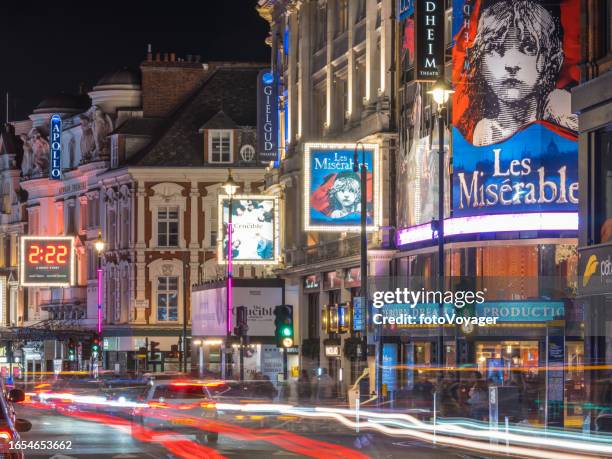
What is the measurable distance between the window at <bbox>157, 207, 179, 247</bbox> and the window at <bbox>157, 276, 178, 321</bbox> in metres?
2.30

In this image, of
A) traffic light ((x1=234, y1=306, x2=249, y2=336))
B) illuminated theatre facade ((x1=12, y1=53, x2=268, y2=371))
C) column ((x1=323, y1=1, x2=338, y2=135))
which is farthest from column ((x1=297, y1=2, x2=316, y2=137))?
illuminated theatre facade ((x1=12, y1=53, x2=268, y2=371))

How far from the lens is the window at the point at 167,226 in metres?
102

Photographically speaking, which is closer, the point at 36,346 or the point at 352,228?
the point at 352,228

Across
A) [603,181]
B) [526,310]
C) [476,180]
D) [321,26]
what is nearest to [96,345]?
[321,26]

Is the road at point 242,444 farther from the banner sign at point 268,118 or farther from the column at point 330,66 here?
the banner sign at point 268,118

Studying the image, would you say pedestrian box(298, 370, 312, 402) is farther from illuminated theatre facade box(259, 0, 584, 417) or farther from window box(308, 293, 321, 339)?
window box(308, 293, 321, 339)

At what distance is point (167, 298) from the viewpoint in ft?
335

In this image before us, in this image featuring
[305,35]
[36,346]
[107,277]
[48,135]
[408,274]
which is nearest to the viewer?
[408,274]

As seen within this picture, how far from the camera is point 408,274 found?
58.8 m

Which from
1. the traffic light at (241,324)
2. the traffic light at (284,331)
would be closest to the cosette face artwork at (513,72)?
the traffic light at (284,331)

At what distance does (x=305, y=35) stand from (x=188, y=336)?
3239 centimetres

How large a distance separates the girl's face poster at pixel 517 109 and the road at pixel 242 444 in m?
12.8

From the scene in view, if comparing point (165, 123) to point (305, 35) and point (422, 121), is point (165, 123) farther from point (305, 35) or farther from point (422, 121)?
point (422, 121)

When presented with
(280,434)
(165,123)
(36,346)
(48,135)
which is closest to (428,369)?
(280,434)
